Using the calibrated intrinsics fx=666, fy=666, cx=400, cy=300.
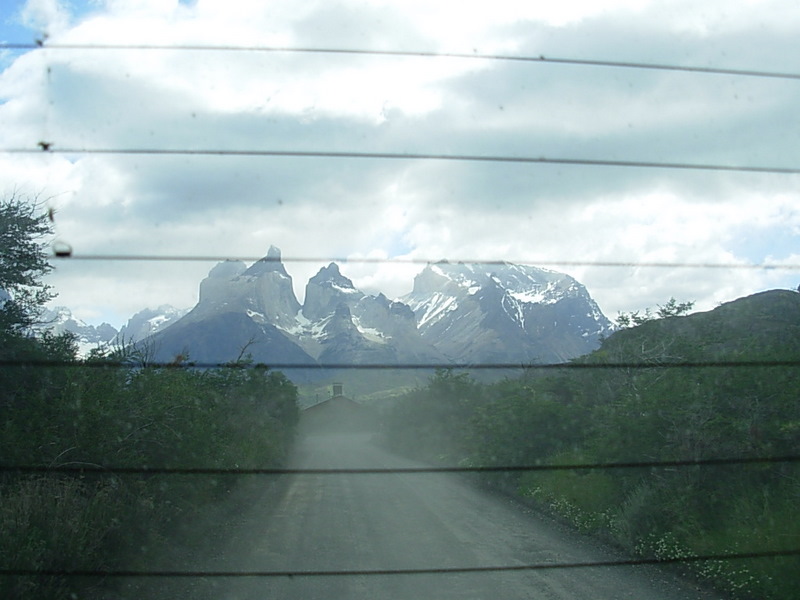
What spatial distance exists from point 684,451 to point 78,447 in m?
7.60

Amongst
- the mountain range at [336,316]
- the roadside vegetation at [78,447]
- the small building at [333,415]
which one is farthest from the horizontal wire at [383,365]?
the small building at [333,415]

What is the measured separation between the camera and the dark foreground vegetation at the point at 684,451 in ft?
23.5

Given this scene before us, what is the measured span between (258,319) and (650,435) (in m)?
5.96

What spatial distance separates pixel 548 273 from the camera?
1116 cm

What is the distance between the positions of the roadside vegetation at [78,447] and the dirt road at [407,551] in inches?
36.9

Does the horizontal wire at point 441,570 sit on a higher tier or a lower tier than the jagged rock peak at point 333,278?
lower

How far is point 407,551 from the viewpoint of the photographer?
29.5 feet

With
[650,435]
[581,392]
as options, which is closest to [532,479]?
[581,392]

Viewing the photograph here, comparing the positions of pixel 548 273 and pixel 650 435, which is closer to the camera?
pixel 650 435

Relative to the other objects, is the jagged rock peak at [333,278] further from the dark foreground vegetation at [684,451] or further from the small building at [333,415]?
the small building at [333,415]

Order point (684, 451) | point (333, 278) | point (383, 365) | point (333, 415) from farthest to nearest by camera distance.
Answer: point (333, 415) → point (333, 278) → point (684, 451) → point (383, 365)

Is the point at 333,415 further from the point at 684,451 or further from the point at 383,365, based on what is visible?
the point at 383,365

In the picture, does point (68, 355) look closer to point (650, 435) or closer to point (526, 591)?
point (526, 591)

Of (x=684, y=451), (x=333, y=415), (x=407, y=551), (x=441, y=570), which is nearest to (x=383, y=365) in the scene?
(x=441, y=570)
